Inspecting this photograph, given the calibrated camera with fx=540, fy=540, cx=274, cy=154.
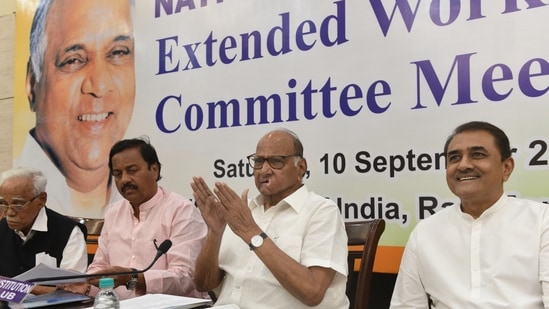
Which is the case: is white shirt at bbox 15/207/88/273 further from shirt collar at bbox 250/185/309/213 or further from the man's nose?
the man's nose

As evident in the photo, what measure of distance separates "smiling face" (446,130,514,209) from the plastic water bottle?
3.51ft

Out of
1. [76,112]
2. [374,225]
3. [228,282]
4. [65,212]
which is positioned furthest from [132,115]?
[374,225]

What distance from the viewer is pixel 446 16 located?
2232mm

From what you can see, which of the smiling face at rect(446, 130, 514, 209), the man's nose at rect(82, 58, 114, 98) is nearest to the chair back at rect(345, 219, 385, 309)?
the smiling face at rect(446, 130, 514, 209)

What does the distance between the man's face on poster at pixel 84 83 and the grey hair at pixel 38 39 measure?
0.11 ft

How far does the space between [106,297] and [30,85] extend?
266 cm

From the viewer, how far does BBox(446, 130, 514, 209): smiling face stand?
167 centimetres

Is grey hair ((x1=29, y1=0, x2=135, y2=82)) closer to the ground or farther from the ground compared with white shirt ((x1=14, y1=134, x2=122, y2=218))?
farther from the ground

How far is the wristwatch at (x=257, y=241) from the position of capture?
5.71ft

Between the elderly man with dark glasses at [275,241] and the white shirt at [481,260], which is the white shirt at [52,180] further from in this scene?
the white shirt at [481,260]

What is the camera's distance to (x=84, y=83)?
3342 mm

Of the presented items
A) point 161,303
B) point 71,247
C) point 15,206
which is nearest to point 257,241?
point 161,303

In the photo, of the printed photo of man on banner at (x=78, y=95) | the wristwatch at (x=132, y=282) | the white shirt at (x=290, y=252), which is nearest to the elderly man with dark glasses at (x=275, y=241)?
the white shirt at (x=290, y=252)

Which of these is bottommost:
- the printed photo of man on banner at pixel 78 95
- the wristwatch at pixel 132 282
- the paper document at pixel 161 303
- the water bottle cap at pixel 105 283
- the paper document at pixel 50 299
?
the wristwatch at pixel 132 282
